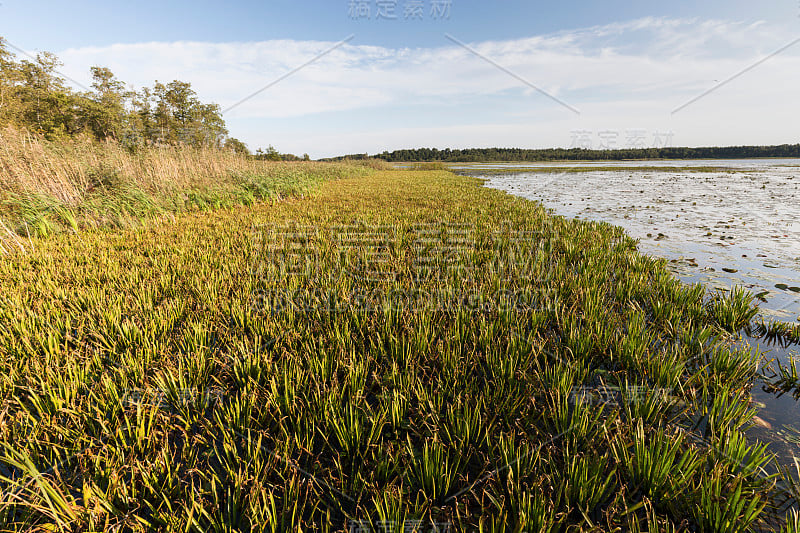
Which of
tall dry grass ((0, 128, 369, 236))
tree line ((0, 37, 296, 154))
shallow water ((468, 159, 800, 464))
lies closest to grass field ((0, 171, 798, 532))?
shallow water ((468, 159, 800, 464))

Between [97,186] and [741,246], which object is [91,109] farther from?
[741,246]

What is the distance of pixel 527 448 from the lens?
1430mm

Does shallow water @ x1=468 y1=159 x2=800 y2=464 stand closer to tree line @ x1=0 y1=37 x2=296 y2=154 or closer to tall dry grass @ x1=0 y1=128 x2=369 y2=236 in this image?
tall dry grass @ x1=0 y1=128 x2=369 y2=236

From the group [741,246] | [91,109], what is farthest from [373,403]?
[91,109]

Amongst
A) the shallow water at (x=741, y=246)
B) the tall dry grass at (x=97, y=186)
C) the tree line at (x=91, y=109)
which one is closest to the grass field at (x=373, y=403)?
the shallow water at (x=741, y=246)

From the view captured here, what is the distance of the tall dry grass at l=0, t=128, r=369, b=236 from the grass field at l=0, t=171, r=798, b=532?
2887mm

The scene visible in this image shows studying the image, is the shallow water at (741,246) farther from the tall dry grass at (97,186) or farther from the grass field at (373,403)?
the tall dry grass at (97,186)

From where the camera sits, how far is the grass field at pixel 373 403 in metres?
1.27

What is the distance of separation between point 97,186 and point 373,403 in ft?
32.7

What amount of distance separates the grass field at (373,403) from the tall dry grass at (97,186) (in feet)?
9.47

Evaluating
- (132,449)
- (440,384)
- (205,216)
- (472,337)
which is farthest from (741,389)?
(205,216)

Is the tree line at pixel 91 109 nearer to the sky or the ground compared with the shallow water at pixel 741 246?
nearer to the sky

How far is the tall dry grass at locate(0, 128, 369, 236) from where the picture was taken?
6016 millimetres

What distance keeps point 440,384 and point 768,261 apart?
621 centimetres
